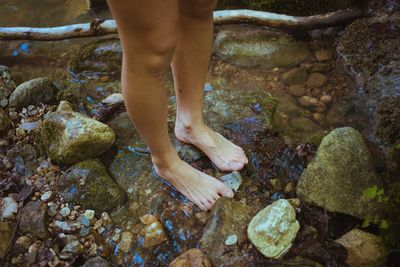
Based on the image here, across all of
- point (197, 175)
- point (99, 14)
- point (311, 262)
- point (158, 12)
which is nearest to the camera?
point (158, 12)

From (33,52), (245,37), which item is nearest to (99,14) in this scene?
(33,52)

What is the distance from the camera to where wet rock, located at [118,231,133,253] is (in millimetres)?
2088

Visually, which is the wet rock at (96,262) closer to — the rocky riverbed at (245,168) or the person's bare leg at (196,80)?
the rocky riverbed at (245,168)

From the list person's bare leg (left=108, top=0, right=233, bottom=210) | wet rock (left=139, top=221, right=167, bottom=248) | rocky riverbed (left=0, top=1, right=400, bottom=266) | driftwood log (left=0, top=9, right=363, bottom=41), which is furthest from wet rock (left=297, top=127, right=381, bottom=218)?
driftwood log (left=0, top=9, right=363, bottom=41)

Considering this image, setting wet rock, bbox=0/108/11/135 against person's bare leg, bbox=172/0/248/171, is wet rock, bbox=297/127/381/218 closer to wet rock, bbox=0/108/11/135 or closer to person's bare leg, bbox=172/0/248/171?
person's bare leg, bbox=172/0/248/171

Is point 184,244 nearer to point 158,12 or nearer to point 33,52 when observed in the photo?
point 158,12

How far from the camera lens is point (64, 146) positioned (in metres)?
2.36

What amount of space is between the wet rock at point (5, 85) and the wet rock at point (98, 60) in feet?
1.54

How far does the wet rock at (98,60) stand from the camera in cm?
328

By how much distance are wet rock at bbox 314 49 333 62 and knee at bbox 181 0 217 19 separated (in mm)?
1553

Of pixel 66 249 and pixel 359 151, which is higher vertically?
pixel 359 151

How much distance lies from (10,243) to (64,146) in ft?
1.99

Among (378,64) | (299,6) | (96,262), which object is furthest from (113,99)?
(378,64)

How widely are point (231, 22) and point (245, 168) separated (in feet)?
4.74
